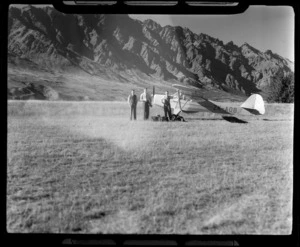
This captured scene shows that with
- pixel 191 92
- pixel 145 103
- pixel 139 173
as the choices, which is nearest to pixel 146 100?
pixel 145 103

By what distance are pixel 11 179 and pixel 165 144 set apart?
2.93 feet

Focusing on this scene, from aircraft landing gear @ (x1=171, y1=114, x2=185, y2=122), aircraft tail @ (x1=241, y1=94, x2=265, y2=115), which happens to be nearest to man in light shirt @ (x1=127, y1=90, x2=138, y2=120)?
aircraft landing gear @ (x1=171, y1=114, x2=185, y2=122)

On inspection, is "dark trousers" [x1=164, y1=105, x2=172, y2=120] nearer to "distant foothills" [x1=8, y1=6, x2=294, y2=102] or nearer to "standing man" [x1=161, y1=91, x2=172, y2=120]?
"standing man" [x1=161, y1=91, x2=172, y2=120]

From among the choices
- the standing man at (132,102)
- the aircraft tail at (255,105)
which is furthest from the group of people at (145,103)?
the aircraft tail at (255,105)

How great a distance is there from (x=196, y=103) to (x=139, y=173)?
1.81ft

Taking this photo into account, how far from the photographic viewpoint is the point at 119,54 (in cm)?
245

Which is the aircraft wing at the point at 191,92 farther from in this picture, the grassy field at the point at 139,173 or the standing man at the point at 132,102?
the standing man at the point at 132,102

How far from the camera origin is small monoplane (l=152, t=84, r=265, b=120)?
8.28ft

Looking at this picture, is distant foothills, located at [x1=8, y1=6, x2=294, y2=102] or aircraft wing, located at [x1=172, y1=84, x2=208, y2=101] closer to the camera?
distant foothills, located at [x1=8, y1=6, x2=294, y2=102]

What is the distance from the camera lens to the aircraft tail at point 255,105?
2525 mm

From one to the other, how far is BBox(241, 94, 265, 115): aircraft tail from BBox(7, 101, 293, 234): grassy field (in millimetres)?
45

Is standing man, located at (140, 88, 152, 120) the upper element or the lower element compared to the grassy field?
upper

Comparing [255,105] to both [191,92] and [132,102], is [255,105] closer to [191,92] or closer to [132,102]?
[191,92]
